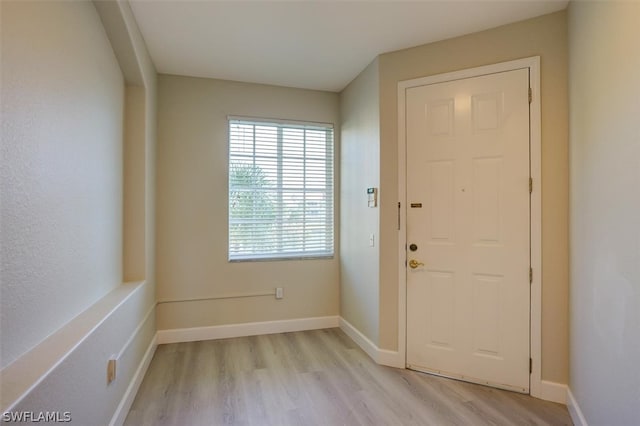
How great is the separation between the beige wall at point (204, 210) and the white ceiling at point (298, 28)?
33 centimetres

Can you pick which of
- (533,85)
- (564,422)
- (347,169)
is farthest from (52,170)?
(564,422)

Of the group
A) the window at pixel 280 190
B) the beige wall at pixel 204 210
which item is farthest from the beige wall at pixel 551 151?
the beige wall at pixel 204 210

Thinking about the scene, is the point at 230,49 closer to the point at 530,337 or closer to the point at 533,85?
the point at 533,85

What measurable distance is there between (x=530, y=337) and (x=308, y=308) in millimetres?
2134

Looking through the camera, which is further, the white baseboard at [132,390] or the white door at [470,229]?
the white door at [470,229]

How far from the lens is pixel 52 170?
137 cm

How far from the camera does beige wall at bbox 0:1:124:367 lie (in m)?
1.10

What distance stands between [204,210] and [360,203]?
1.60 metres

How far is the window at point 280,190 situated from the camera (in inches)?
137

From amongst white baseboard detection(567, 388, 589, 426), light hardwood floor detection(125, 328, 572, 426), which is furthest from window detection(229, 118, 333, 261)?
white baseboard detection(567, 388, 589, 426)

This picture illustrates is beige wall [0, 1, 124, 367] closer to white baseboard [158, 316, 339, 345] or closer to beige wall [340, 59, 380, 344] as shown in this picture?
white baseboard [158, 316, 339, 345]

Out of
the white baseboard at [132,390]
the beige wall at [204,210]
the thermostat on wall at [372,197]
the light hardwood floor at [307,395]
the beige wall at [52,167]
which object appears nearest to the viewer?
the beige wall at [52,167]
